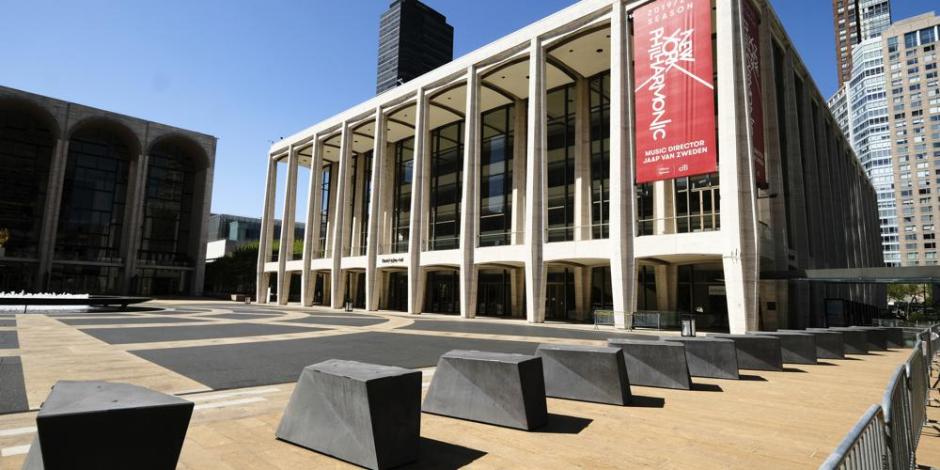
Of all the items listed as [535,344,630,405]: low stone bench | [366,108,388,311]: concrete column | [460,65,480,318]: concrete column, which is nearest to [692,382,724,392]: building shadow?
[535,344,630,405]: low stone bench

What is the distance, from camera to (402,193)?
4941 cm

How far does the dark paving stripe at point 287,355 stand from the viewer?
845 centimetres

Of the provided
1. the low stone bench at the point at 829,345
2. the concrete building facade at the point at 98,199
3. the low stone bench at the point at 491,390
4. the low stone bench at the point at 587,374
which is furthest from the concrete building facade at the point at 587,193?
the concrete building facade at the point at 98,199

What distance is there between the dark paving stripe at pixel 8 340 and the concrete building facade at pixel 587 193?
22.8 meters

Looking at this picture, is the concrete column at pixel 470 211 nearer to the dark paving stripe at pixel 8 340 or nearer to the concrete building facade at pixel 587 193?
the concrete building facade at pixel 587 193

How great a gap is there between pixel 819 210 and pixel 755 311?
21.5 m

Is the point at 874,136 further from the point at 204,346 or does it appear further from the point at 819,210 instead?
the point at 204,346

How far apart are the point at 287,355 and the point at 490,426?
7028mm

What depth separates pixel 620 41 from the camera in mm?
27094

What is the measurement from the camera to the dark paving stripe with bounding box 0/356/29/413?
5.93 meters

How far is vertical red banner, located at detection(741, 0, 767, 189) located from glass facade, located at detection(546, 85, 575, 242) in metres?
12.4

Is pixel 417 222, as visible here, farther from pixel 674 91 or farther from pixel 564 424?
pixel 564 424

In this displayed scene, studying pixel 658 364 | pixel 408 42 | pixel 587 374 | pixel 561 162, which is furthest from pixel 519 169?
pixel 408 42

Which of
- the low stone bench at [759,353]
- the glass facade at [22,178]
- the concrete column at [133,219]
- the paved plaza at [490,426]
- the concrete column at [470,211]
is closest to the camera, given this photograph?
the paved plaza at [490,426]
